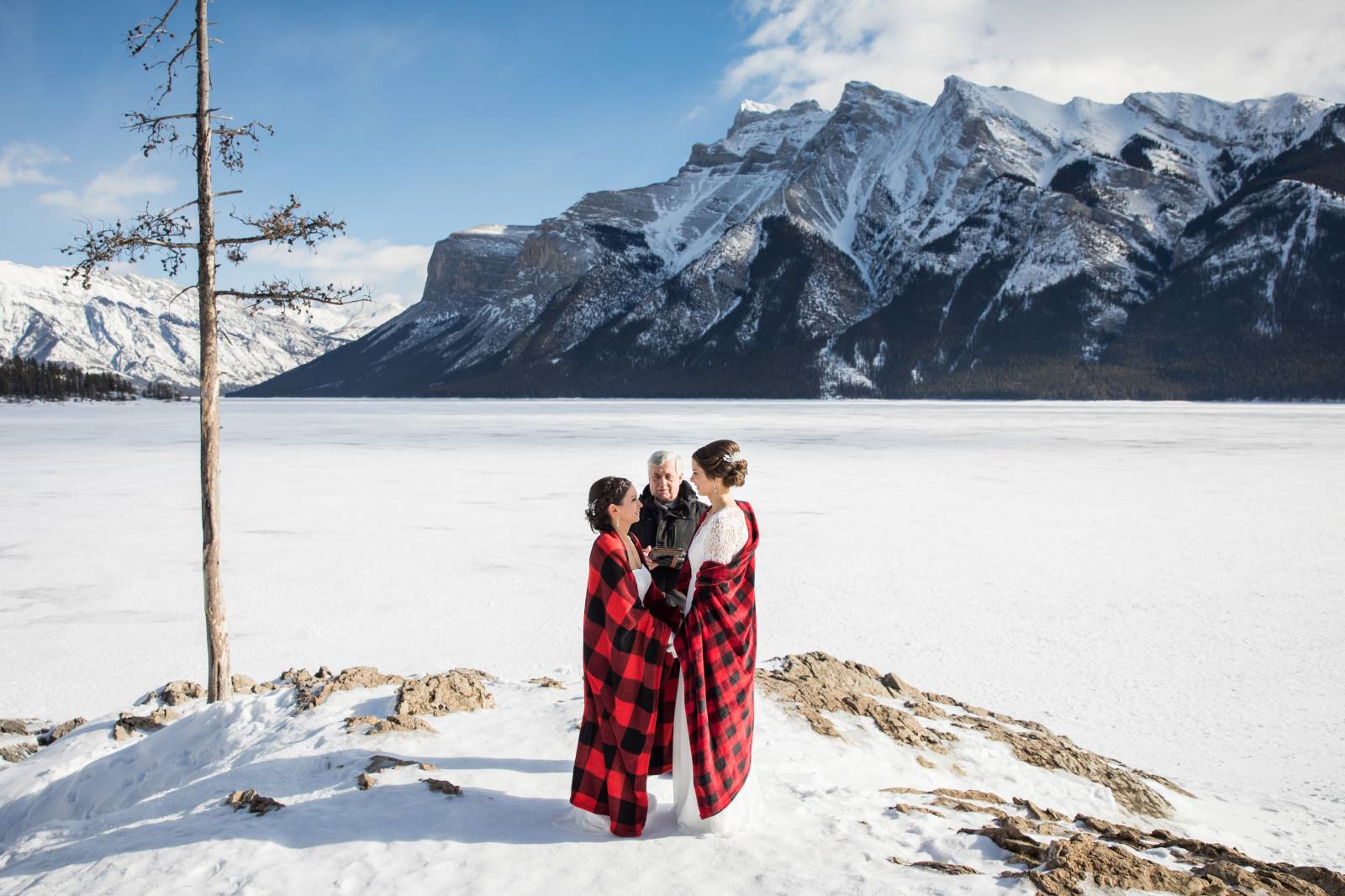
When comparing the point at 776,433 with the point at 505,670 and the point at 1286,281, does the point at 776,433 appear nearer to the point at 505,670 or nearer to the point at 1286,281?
the point at 505,670

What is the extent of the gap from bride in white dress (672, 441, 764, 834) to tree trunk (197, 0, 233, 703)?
4.94m

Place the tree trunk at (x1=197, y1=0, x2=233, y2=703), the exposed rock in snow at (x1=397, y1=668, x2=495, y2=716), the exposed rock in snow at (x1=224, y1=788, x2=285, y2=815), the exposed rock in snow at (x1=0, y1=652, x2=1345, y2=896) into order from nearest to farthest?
the exposed rock in snow at (x1=0, y1=652, x2=1345, y2=896) → the exposed rock in snow at (x1=224, y1=788, x2=285, y2=815) → the exposed rock in snow at (x1=397, y1=668, x2=495, y2=716) → the tree trunk at (x1=197, y1=0, x2=233, y2=703)

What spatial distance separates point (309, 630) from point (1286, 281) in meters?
185

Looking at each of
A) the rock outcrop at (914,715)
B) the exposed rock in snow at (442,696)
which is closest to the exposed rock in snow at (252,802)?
the exposed rock in snow at (442,696)

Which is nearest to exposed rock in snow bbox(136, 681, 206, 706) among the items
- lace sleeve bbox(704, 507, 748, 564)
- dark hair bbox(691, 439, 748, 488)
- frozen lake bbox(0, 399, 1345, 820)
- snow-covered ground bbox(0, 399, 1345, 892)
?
snow-covered ground bbox(0, 399, 1345, 892)

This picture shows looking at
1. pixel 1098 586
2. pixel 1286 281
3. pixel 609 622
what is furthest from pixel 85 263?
pixel 1286 281

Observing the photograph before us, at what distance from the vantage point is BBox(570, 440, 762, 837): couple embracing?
4473 mm

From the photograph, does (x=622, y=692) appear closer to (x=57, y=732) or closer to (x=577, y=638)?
(x=577, y=638)

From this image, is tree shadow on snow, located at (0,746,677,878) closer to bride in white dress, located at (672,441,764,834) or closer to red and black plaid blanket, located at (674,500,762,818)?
bride in white dress, located at (672,441,764,834)

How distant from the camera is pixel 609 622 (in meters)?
4.59

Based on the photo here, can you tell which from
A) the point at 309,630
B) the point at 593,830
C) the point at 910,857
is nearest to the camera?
the point at 910,857

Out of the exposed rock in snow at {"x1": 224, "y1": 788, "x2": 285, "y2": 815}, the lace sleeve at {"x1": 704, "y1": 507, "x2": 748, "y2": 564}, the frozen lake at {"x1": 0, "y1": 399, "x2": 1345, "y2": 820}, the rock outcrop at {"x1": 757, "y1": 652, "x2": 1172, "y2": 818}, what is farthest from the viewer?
the frozen lake at {"x1": 0, "y1": 399, "x2": 1345, "y2": 820}

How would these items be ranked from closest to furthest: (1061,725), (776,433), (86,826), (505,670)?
(86,826)
(1061,725)
(505,670)
(776,433)

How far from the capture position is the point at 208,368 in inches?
298
